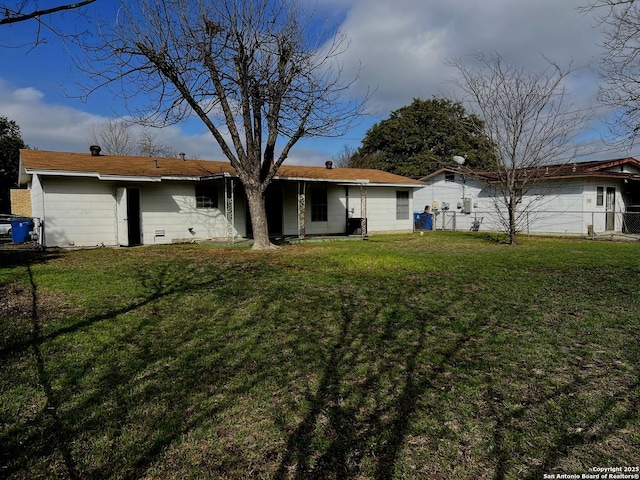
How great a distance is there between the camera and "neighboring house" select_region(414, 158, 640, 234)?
61.1ft

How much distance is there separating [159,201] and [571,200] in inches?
731

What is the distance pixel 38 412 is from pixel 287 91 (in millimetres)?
10328

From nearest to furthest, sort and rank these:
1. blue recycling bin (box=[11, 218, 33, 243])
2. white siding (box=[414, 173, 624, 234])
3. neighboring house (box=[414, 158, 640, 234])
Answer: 1. blue recycling bin (box=[11, 218, 33, 243])
2. neighboring house (box=[414, 158, 640, 234])
3. white siding (box=[414, 173, 624, 234])

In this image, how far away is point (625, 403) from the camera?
2.90 metres

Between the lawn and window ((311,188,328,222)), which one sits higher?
window ((311,188,328,222))

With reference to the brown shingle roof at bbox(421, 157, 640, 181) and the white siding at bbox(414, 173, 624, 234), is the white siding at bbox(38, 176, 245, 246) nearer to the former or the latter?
the brown shingle roof at bbox(421, 157, 640, 181)

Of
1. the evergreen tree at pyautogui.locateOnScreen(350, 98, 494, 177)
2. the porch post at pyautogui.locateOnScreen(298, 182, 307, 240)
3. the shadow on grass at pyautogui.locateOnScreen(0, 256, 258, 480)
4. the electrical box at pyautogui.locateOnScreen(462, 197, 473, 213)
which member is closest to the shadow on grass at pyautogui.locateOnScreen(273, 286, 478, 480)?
the shadow on grass at pyautogui.locateOnScreen(0, 256, 258, 480)

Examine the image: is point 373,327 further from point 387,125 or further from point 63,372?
point 387,125

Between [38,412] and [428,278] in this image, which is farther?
[428,278]

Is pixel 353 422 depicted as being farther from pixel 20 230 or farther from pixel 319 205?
pixel 20 230

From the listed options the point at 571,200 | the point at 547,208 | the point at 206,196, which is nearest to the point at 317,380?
the point at 206,196

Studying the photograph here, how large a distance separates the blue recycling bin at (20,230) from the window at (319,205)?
1115 cm

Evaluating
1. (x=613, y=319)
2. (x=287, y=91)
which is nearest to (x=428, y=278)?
(x=613, y=319)

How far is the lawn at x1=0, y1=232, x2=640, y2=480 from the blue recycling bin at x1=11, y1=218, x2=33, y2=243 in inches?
412
